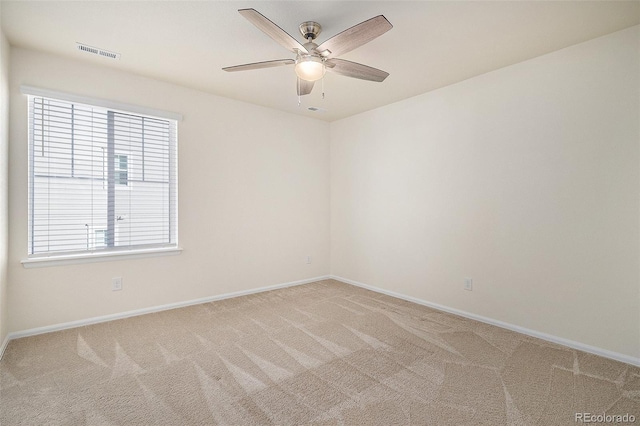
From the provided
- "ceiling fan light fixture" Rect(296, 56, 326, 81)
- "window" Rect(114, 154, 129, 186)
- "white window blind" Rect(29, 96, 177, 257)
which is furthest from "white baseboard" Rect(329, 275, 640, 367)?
"window" Rect(114, 154, 129, 186)

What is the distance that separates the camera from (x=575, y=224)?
273 centimetres

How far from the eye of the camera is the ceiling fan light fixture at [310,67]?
2.25m

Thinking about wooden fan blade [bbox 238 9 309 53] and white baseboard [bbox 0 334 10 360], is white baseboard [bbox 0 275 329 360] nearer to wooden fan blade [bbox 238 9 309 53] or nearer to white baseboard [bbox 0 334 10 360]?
white baseboard [bbox 0 334 10 360]

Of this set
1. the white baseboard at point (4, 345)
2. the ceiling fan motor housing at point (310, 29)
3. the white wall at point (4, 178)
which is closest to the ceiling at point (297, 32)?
the ceiling fan motor housing at point (310, 29)

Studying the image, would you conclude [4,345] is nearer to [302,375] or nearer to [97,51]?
[302,375]

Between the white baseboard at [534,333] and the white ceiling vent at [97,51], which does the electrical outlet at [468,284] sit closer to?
the white baseboard at [534,333]

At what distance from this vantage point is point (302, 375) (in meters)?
2.27

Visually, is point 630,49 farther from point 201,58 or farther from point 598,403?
point 201,58

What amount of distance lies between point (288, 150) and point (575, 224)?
3.57 metres

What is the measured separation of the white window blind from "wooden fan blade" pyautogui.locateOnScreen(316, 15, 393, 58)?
94.5 inches

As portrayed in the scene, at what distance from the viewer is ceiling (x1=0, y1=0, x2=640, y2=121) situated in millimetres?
2191

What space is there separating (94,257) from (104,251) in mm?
125

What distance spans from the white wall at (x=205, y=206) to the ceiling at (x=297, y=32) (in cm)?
32

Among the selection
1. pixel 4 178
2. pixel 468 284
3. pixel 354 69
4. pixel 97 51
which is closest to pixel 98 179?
pixel 4 178
